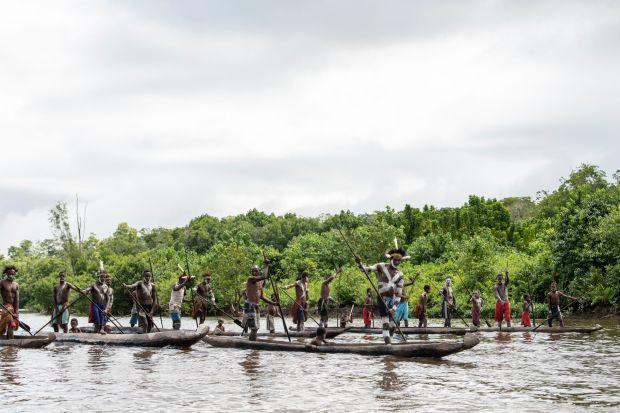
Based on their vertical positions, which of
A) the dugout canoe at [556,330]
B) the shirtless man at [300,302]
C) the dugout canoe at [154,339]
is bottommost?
the dugout canoe at [556,330]

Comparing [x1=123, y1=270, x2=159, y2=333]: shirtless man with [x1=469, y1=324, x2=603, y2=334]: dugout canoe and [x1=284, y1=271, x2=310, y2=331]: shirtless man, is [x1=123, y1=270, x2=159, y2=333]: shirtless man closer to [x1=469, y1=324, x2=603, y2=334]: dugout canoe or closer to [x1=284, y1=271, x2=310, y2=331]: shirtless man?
[x1=284, y1=271, x2=310, y2=331]: shirtless man

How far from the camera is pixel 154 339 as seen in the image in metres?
18.2

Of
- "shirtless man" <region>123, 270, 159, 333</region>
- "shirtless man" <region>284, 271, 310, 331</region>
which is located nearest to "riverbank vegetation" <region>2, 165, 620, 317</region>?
"shirtless man" <region>284, 271, 310, 331</region>

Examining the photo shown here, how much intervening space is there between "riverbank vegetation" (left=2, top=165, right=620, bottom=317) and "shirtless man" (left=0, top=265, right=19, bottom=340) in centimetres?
1001

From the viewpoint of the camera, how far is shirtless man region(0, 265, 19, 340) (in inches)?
713

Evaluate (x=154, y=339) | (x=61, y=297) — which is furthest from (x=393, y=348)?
(x=61, y=297)

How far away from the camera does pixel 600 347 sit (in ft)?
61.5

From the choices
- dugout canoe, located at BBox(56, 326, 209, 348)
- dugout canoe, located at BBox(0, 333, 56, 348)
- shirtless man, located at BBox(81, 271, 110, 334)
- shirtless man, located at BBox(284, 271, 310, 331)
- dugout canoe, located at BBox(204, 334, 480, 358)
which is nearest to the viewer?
dugout canoe, located at BBox(204, 334, 480, 358)

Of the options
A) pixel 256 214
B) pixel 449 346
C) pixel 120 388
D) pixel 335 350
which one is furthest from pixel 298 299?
pixel 256 214

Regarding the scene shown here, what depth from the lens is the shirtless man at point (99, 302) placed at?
835 inches

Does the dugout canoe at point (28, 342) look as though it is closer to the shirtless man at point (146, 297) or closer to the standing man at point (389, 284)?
the shirtless man at point (146, 297)

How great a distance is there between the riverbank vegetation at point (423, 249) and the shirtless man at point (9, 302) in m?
10.0

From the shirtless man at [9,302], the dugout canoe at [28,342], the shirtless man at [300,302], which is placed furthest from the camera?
the shirtless man at [300,302]

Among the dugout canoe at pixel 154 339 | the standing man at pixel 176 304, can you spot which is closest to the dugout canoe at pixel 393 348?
the dugout canoe at pixel 154 339
